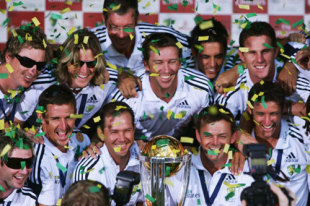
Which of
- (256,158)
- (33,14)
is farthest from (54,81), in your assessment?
(256,158)

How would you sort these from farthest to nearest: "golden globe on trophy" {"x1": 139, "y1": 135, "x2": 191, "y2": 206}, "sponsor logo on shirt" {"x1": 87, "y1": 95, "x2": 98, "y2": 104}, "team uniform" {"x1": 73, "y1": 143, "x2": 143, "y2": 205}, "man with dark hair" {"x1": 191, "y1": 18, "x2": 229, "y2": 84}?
"man with dark hair" {"x1": 191, "y1": 18, "x2": 229, "y2": 84}, "sponsor logo on shirt" {"x1": 87, "y1": 95, "x2": 98, "y2": 104}, "team uniform" {"x1": 73, "y1": 143, "x2": 143, "y2": 205}, "golden globe on trophy" {"x1": 139, "y1": 135, "x2": 191, "y2": 206}

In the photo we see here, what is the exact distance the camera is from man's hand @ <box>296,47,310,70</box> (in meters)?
3.75

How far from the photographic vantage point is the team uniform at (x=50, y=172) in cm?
331

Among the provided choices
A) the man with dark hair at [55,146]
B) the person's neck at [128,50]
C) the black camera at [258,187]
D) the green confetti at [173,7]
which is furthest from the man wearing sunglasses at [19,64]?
the black camera at [258,187]

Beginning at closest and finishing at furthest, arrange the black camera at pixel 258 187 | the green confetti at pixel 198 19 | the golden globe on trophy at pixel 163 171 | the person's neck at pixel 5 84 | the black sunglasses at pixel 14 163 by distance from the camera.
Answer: the black camera at pixel 258 187
the golden globe on trophy at pixel 163 171
the black sunglasses at pixel 14 163
the person's neck at pixel 5 84
the green confetti at pixel 198 19

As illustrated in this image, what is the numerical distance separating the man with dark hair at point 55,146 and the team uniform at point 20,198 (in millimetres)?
133

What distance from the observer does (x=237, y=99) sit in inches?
147

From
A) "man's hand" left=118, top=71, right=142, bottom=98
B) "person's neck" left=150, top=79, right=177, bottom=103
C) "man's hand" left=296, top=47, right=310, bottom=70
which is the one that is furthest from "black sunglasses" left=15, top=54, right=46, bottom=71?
"man's hand" left=296, top=47, right=310, bottom=70

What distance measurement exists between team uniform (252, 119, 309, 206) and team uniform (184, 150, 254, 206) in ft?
0.89

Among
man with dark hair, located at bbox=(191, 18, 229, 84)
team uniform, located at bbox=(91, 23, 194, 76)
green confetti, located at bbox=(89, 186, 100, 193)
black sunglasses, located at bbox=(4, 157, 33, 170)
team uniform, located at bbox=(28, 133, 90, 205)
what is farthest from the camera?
team uniform, located at bbox=(91, 23, 194, 76)

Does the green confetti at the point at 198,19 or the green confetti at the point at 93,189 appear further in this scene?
the green confetti at the point at 198,19

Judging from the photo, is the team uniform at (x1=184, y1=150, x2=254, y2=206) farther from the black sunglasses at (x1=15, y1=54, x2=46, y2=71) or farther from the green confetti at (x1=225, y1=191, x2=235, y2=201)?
the black sunglasses at (x1=15, y1=54, x2=46, y2=71)

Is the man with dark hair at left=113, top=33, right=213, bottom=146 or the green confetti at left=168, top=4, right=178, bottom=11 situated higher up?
the green confetti at left=168, top=4, right=178, bottom=11

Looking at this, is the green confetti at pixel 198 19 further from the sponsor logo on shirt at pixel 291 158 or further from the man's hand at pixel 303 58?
the sponsor logo on shirt at pixel 291 158
